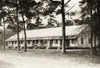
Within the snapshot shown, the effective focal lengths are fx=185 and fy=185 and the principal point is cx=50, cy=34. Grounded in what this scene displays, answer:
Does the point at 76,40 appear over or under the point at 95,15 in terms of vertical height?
under

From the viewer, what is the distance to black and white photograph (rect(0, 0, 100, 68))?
17609 millimetres

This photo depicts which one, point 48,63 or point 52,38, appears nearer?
point 48,63

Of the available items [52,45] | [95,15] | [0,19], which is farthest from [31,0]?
[52,45]

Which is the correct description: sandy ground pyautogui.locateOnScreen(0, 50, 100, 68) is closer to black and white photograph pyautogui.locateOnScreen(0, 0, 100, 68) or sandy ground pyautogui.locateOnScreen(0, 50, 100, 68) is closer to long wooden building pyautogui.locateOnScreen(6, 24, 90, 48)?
black and white photograph pyautogui.locateOnScreen(0, 0, 100, 68)

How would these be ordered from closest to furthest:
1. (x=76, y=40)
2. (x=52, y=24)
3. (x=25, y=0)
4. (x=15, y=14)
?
(x=25, y=0) < (x=15, y=14) < (x=76, y=40) < (x=52, y=24)

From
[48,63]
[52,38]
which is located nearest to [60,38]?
[52,38]

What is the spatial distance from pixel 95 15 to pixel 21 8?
1433 cm

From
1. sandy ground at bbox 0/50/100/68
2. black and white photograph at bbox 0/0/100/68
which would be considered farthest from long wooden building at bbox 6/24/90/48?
sandy ground at bbox 0/50/100/68

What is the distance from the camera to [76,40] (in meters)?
40.5

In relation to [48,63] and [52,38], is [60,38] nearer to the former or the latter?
[52,38]

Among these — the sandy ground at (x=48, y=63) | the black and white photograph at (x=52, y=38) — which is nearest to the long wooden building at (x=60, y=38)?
the black and white photograph at (x=52, y=38)

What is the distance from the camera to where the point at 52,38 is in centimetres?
4425

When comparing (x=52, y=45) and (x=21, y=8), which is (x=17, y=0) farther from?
(x=52, y=45)

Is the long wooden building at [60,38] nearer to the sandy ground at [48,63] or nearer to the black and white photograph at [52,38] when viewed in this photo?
the black and white photograph at [52,38]
